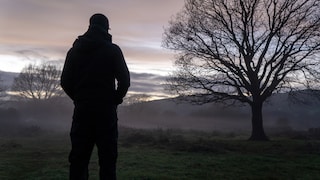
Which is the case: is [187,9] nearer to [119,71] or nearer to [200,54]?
[200,54]

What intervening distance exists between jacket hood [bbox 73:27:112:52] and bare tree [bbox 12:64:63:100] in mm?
77147

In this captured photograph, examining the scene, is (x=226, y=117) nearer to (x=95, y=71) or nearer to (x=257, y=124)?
(x=257, y=124)

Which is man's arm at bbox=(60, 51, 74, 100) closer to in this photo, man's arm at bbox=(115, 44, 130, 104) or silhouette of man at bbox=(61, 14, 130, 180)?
silhouette of man at bbox=(61, 14, 130, 180)

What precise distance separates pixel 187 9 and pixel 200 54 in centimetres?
358

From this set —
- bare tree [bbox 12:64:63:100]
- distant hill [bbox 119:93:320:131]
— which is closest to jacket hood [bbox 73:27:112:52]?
distant hill [bbox 119:93:320:131]

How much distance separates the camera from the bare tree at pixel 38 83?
7981 centimetres

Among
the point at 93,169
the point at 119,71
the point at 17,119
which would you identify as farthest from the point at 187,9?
the point at 17,119

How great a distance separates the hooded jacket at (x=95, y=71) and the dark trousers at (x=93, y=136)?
13 centimetres

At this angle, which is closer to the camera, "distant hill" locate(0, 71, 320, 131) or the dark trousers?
the dark trousers

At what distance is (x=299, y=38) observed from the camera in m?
27.4

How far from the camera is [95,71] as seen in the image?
4.64m

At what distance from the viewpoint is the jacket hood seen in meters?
4.69

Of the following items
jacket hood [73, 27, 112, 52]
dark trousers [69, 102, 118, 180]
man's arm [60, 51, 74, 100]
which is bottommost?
dark trousers [69, 102, 118, 180]

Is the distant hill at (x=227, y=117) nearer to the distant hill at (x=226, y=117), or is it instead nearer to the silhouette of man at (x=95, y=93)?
the distant hill at (x=226, y=117)
